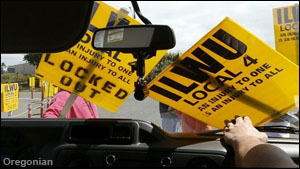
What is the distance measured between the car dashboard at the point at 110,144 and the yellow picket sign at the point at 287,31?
509 mm

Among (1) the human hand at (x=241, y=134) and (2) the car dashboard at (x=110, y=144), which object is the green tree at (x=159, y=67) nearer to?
(2) the car dashboard at (x=110, y=144)

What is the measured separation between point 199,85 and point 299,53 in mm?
614

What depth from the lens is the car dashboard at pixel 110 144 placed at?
1.72 meters

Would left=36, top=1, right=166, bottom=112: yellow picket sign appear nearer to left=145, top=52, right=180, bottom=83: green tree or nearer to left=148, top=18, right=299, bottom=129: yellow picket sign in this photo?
left=145, top=52, right=180, bottom=83: green tree

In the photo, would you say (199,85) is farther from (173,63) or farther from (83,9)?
(83,9)

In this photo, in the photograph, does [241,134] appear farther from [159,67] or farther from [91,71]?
[91,71]

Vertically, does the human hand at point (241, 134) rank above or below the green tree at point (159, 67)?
below

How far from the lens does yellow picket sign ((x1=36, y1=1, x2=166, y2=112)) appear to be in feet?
7.48

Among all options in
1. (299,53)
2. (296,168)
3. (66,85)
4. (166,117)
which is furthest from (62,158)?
(166,117)

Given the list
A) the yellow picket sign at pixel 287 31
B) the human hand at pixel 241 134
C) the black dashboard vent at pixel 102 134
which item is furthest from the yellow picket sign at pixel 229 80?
the black dashboard vent at pixel 102 134

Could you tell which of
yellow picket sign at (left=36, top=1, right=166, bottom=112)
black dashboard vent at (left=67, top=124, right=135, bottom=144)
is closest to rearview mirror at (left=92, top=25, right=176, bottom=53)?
black dashboard vent at (left=67, top=124, right=135, bottom=144)

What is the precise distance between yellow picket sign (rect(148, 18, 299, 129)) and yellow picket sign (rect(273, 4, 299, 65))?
0.21 feet

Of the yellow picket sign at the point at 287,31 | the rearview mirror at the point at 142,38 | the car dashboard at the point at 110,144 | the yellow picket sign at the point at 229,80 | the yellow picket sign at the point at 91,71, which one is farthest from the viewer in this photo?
the yellow picket sign at the point at 91,71

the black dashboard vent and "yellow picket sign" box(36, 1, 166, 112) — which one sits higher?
"yellow picket sign" box(36, 1, 166, 112)
